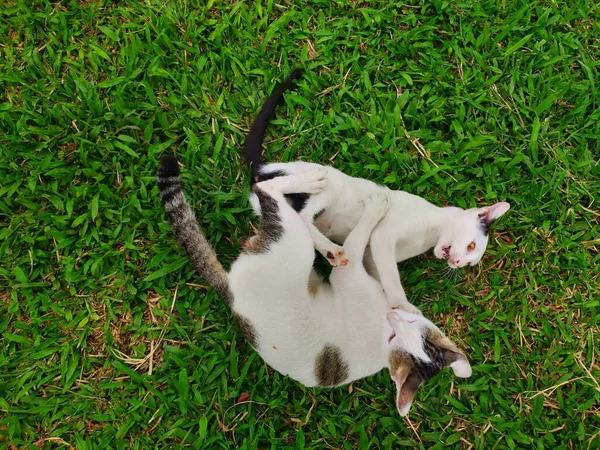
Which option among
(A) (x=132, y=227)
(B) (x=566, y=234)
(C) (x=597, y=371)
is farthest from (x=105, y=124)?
(C) (x=597, y=371)

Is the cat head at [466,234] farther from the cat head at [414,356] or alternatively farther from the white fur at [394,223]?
the cat head at [414,356]

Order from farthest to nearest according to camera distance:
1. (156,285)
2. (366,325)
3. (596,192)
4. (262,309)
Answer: (596,192) → (156,285) → (366,325) → (262,309)

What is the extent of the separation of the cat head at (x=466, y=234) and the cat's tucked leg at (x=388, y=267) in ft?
1.41

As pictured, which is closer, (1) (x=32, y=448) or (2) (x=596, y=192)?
(1) (x=32, y=448)

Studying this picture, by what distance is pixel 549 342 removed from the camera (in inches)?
145

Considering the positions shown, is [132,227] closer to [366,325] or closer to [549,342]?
[366,325]

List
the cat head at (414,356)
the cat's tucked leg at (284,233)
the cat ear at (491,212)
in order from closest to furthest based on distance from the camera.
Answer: the cat head at (414,356) → the cat's tucked leg at (284,233) → the cat ear at (491,212)

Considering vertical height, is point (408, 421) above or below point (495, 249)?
below

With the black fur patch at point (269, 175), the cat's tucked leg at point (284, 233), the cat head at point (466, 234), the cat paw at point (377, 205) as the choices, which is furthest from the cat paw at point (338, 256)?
the cat head at point (466, 234)

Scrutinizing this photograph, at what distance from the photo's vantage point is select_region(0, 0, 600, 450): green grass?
3469 millimetres

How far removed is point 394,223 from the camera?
332 cm

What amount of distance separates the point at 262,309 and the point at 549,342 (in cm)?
244

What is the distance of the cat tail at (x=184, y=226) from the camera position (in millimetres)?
3180

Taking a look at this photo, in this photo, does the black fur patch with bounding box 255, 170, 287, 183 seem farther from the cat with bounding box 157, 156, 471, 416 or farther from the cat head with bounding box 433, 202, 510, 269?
the cat head with bounding box 433, 202, 510, 269
